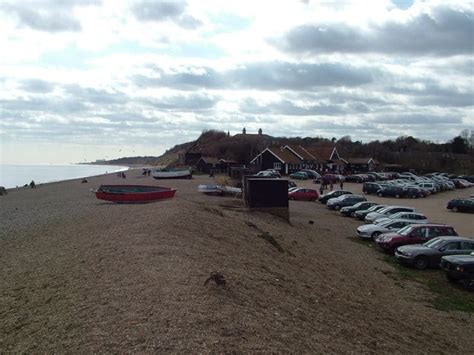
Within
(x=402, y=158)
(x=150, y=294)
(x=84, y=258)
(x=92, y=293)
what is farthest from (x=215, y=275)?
(x=402, y=158)

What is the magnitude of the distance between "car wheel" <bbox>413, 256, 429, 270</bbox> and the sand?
1.24m

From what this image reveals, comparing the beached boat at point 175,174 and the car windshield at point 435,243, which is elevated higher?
the beached boat at point 175,174

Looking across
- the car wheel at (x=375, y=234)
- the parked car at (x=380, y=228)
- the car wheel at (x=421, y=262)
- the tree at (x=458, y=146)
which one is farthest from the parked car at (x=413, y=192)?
the tree at (x=458, y=146)

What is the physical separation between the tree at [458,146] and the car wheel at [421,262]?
11945 cm

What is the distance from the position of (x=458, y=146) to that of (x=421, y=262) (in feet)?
399

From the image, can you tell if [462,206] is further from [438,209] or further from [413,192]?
[413,192]

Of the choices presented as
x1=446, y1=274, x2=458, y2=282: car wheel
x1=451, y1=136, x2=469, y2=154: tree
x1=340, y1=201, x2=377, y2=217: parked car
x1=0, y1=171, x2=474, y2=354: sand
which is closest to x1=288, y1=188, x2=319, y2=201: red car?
x1=340, y1=201, x2=377, y2=217: parked car

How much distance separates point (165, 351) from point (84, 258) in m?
8.72

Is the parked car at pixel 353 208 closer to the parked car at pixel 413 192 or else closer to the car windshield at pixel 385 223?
the car windshield at pixel 385 223

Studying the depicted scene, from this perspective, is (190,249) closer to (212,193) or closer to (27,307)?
(27,307)

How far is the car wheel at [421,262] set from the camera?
71.1 ft

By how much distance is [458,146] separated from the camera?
434 ft

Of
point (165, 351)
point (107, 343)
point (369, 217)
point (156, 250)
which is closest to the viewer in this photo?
point (165, 351)

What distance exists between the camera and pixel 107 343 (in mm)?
8648
